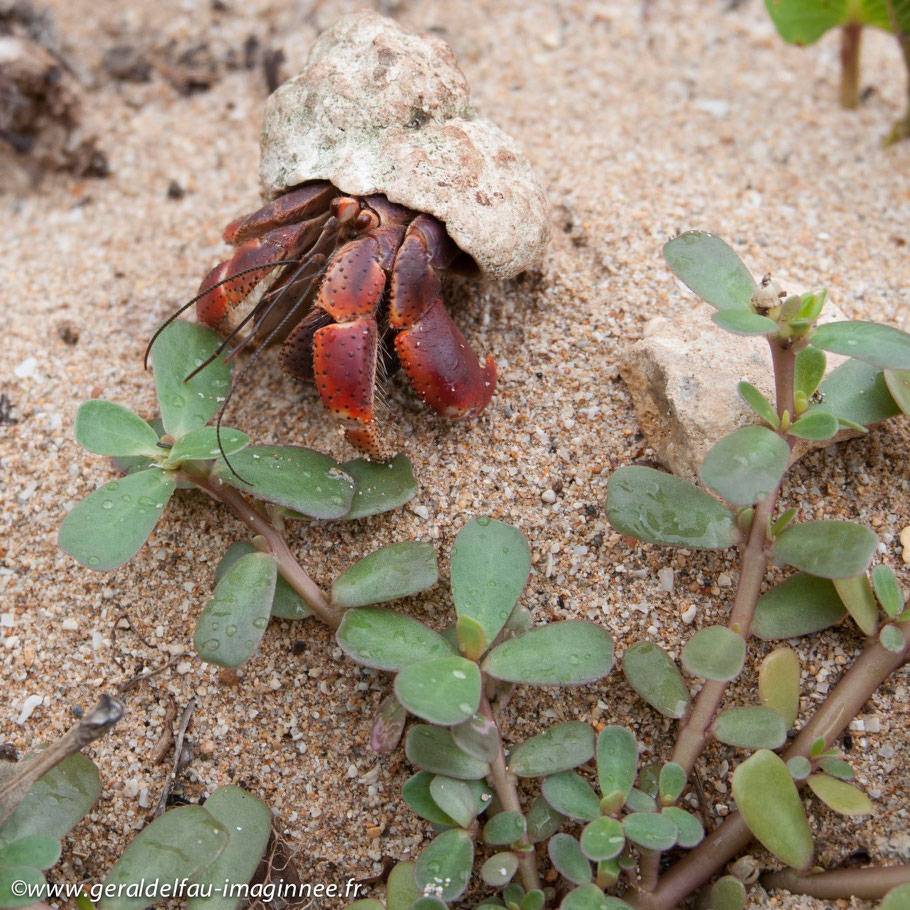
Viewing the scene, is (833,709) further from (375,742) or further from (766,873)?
(375,742)

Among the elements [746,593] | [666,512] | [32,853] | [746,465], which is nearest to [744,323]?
[746,465]

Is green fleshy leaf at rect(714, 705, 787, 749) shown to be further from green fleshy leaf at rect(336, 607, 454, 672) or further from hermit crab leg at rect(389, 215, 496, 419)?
hermit crab leg at rect(389, 215, 496, 419)

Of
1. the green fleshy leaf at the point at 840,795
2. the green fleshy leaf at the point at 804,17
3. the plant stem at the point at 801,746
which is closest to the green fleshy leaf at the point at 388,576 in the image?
the plant stem at the point at 801,746

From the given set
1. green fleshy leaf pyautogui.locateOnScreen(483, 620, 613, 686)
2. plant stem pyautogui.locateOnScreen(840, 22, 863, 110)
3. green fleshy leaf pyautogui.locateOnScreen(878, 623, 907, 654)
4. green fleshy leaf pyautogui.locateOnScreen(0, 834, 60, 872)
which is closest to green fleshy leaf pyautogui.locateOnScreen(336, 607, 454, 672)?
green fleshy leaf pyautogui.locateOnScreen(483, 620, 613, 686)

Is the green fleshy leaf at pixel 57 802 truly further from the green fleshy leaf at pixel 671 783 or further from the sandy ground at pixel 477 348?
the green fleshy leaf at pixel 671 783

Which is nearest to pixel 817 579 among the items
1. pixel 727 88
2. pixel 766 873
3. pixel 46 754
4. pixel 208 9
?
pixel 766 873

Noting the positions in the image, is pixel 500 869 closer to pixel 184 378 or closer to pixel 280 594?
pixel 280 594

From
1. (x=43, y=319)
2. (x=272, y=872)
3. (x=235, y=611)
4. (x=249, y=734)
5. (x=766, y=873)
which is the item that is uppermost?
(x=43, y=319)
